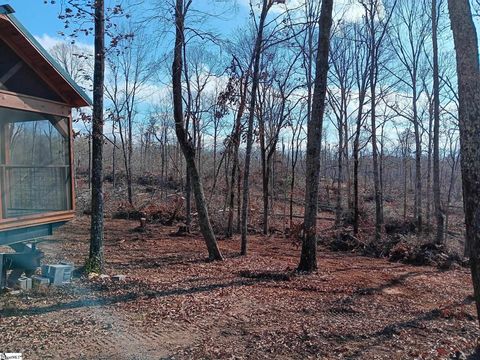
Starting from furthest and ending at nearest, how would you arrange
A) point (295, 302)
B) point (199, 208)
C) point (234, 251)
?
point (234, 251) < point (199, 208) < point (295, 302)

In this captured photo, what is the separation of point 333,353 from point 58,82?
657 cm

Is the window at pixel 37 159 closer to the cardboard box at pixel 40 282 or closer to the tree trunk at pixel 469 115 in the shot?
the cardboard box at pixel 40 282

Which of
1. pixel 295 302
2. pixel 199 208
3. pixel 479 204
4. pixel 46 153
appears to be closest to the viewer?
pixel 479 204

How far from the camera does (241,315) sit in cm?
574

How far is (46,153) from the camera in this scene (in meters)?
7.95

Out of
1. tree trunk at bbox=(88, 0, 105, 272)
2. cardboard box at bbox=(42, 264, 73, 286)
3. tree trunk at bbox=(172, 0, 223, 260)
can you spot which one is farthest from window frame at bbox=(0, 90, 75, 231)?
tree trunk at bbox=(172, 0, 223, 260)

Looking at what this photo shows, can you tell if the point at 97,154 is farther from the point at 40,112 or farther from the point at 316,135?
the point at 316,135

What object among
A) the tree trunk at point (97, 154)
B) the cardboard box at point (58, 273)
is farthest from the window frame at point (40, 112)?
the cardboard box at point (58, 273)

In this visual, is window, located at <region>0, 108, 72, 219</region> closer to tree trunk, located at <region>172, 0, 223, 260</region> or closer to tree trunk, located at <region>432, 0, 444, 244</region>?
tree trunk, located at <region>172, 0, 223, 260</region>

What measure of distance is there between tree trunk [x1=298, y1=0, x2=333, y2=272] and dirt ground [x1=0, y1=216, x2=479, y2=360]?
582mm

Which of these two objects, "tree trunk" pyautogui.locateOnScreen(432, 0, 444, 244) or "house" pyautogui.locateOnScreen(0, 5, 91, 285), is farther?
"tree trunk" pyautogui.locateOnScreen(432, 0, 444, 244)

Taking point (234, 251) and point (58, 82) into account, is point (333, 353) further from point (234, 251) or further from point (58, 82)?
point (234, 251)

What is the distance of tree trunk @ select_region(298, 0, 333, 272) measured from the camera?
27.9ft

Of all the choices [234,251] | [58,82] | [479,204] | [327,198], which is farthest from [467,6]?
[327,198]
